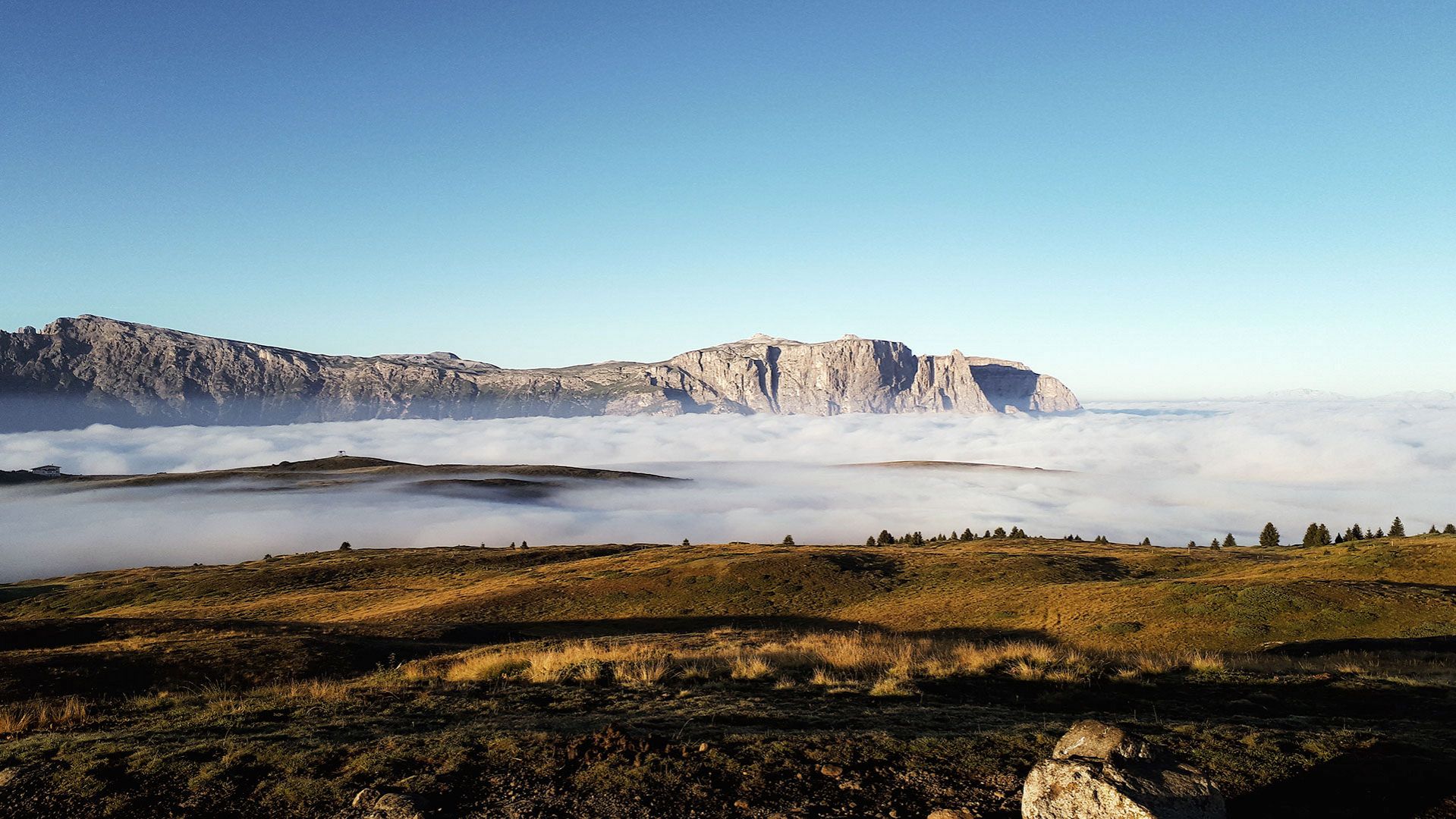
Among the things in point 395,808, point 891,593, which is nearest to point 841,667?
point 395,808

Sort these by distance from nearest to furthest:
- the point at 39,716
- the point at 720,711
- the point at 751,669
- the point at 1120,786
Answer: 1. the point at 1120,786
2. the point at 720,711
3. the point at 39,716
4. the point at 751,669

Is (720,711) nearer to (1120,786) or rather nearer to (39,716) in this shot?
(1120,786)

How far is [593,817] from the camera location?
7336 millimetres

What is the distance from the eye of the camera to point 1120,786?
20.4 ft

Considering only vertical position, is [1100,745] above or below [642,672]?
above

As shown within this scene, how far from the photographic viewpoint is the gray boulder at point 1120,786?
6.11 m

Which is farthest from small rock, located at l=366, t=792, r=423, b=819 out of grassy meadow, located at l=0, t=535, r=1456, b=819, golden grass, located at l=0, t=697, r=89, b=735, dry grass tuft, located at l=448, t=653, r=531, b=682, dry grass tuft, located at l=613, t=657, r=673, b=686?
dry grass tuft, located at l=448, t=653, r=531, b=682

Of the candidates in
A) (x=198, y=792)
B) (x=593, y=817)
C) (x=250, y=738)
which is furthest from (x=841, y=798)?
(x=250, y=738)

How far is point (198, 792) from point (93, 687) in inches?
574

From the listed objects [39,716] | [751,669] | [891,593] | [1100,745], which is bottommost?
[891,593]

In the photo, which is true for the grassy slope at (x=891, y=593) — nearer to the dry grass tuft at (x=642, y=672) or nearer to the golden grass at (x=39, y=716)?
the golden grass at (x=39, y=716)

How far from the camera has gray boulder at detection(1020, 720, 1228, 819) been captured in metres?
6.11

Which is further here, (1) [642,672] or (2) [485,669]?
(2) [485,669]

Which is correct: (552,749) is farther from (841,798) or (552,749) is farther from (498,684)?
(498,684)
